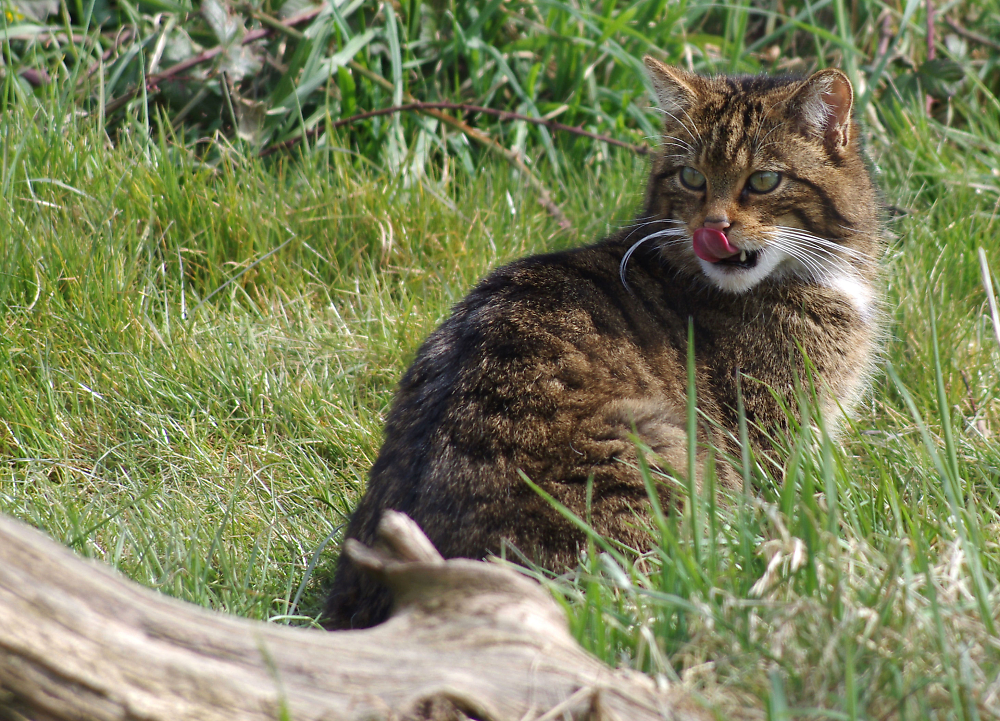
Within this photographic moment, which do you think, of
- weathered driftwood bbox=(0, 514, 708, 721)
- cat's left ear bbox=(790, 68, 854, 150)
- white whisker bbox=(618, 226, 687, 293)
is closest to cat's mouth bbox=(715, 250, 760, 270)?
white whisker bbox=(618, 226, 687, 293)

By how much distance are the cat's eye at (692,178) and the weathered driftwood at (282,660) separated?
1523 millimetres

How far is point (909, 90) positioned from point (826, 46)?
69cm

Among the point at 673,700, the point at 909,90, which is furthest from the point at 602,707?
the point at 909,90

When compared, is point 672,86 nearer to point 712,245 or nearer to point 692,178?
point 692,178

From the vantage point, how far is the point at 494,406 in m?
2.17

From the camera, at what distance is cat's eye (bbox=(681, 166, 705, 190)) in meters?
2.64

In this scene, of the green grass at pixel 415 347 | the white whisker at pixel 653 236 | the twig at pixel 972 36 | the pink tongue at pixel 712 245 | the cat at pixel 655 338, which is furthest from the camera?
the twig at pixel 972 36

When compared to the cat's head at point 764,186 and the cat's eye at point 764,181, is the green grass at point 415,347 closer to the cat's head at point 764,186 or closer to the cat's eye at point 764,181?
the cat's head at point 764,186

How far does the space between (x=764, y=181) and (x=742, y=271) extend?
27 cm

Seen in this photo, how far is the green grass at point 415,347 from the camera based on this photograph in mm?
1561

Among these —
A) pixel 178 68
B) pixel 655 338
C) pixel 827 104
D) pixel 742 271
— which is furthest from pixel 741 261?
pixel 178 68

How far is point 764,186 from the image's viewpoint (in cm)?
255

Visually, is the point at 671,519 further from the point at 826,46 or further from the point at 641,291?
the point at 826,46

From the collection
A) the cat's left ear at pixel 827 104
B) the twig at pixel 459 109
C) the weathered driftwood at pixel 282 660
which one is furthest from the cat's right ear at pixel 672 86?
the weathered driftwood at pixel 282 660
